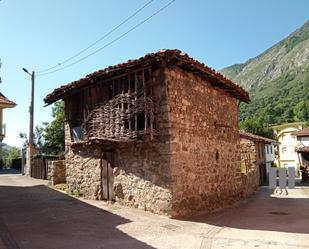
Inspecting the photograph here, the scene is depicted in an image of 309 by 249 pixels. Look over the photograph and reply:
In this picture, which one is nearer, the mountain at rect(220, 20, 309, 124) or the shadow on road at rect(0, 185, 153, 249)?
the shadow on road at rect(0, 185, 153, 249)

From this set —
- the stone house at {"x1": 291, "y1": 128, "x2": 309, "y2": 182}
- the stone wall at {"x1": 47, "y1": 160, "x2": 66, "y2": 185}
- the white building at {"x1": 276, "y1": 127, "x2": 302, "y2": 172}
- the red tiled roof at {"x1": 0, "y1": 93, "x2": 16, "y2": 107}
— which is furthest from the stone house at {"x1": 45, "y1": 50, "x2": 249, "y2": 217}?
the white building at {"x1": 276, "y1": 127, "x2": 302, "y2": 172}

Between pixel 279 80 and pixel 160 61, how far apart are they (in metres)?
107

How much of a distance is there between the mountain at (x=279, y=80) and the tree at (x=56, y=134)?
37463 mm

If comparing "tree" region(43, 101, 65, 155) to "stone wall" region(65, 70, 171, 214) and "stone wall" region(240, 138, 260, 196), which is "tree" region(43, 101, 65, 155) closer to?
"stone wall" region(240, 138, 260, 196)

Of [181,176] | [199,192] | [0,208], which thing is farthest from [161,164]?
[0,208]

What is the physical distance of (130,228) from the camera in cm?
768

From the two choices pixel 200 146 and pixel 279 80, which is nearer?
pixel 200 146

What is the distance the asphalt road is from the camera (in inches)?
254

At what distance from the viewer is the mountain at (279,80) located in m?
72.1

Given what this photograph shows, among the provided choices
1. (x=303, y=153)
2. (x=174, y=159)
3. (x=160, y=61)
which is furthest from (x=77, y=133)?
(x=303, y=153)

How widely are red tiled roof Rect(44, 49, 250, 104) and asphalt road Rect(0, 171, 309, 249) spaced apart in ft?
12.9

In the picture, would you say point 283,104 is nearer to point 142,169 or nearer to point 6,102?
point 6,102

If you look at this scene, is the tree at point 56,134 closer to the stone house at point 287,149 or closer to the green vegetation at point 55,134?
the green vegetation at point 55,134

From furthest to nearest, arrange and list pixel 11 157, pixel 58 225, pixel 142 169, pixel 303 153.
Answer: pixel 11 157 → pixel 303 153 → pixel 142 169 → pixel 58 225
